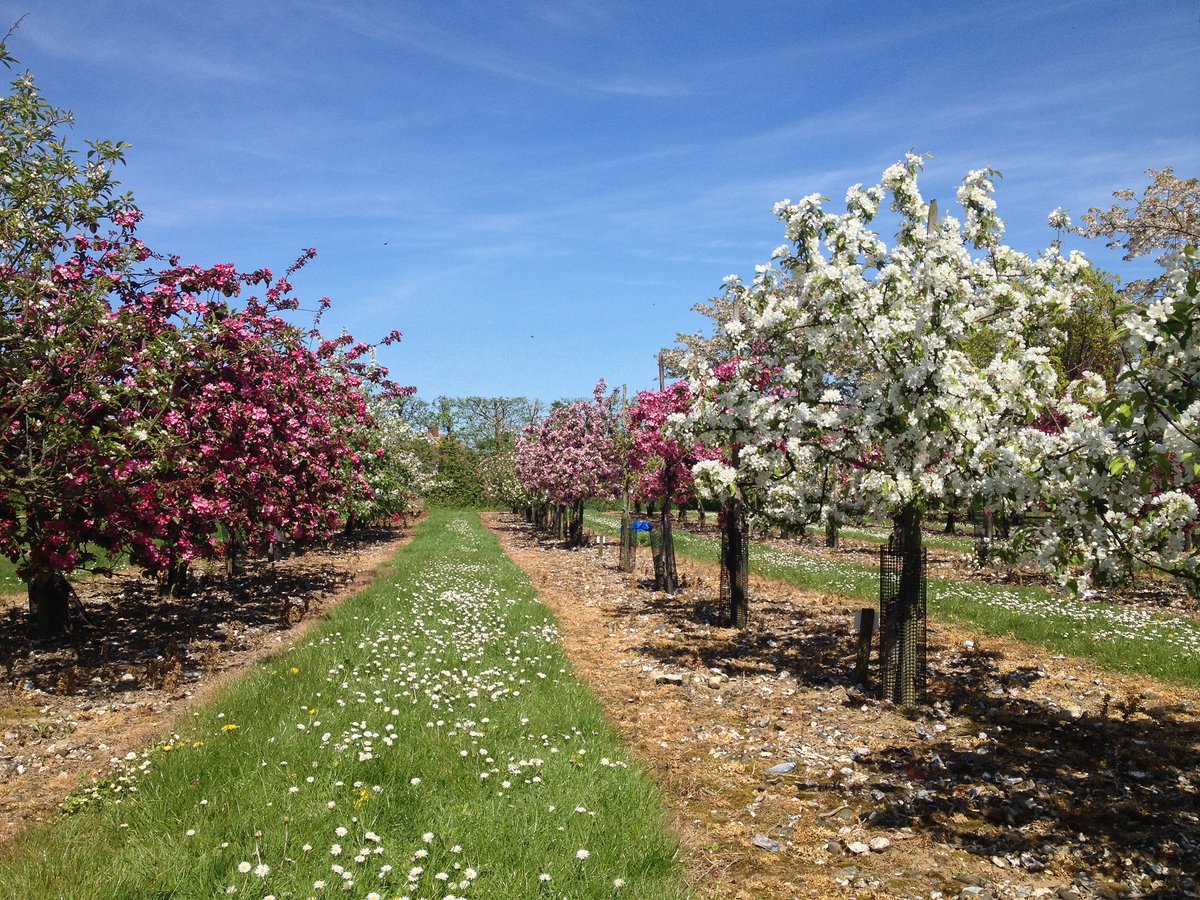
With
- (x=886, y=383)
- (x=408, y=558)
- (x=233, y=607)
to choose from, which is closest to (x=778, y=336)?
(x=886, y=383)

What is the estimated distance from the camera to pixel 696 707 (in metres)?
10.6

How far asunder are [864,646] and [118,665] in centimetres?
1178

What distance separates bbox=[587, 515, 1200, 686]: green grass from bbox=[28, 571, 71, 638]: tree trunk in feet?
56.0

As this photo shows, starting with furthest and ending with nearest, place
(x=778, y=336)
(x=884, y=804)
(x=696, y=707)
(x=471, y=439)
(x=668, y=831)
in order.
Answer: (x=471, y=439)
(x=778, y=336)
(x=696, y=707)
(x=884, y=804)
(x=668, y=831)

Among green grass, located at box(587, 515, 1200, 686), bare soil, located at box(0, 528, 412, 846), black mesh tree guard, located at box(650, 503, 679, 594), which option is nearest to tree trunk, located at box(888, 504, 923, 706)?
green grass, located at box(587, 515, 1200, 686)

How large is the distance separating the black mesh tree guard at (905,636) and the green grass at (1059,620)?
160 inches

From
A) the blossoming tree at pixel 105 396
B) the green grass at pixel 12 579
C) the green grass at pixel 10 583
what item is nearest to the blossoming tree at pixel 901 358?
the blossoming tree at pixel 105 396

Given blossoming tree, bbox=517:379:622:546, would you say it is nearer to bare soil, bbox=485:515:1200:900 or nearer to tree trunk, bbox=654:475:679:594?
tree trunk, bbox=654:475:679:594

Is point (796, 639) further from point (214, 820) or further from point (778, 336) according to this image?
point (214, 820)

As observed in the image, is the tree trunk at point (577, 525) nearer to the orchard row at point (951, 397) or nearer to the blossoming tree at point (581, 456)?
the blossoming tree at point (581, 456)

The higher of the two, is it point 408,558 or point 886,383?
point 886,383

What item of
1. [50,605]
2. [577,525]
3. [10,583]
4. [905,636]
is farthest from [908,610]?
[577,525]

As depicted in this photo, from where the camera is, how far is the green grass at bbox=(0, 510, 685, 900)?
17.2 feet

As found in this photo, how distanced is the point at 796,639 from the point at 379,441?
2597cm
